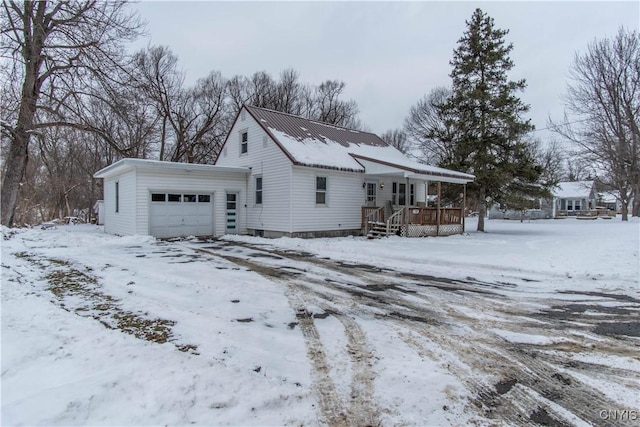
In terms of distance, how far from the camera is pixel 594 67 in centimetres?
2222

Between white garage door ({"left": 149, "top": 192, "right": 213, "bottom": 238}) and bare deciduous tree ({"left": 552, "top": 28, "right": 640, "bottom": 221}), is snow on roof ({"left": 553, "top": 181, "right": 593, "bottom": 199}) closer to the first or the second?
bare deciduous tree ({"left": 552, "top": 28, "right": 640, "bottom": 221})

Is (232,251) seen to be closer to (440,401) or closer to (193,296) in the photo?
(193,296)

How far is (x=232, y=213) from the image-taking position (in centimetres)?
1789

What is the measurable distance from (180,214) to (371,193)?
961cm

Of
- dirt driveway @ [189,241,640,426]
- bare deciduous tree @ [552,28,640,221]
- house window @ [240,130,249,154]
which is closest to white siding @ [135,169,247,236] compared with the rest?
house window @ [240,130,249,154]

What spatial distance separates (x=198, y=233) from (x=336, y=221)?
6.57 m

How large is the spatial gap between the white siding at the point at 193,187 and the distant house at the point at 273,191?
0.14 feet

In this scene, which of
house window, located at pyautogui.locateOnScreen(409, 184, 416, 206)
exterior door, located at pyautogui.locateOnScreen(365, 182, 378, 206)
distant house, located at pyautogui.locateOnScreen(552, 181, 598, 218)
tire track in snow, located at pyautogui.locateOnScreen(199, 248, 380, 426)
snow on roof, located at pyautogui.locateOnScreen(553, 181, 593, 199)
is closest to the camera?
tire track in snow, located at pyautogui.locateOnScreen(199, 248, 380, 426)

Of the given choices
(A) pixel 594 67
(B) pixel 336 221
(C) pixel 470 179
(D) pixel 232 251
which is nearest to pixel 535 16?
(C) pixel 470 179

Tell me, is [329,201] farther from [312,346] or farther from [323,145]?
[312,346]

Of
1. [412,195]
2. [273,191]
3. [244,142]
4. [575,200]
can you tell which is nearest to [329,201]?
[273,191]

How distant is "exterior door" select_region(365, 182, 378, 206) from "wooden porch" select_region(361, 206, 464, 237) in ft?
3.18

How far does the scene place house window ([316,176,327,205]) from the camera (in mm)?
16484

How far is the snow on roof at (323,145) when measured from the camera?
16141mm
